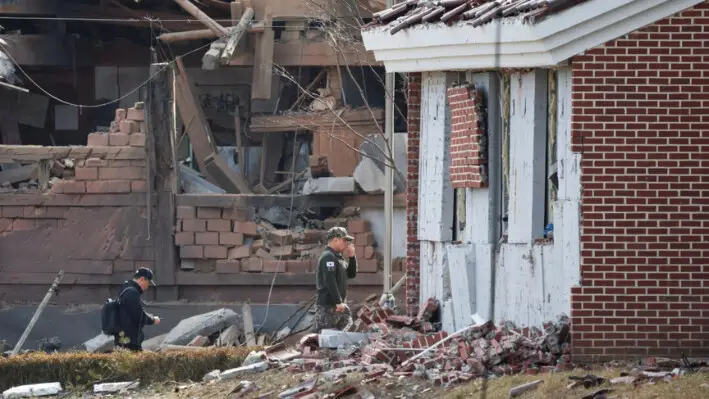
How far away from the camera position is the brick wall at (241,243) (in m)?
20.6

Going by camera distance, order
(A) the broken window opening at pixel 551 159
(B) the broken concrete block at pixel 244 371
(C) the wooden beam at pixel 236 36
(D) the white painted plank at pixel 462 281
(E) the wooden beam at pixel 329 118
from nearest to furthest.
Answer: (A) the broken window opening at pixel 551 159 < (D) the white painted plank at pixel 462 281 < (B) the broken concrete block at pixel 244 371 < (C) the wooden beam at pixel 236 36 < (E) the wooden beam at pixel 329 118

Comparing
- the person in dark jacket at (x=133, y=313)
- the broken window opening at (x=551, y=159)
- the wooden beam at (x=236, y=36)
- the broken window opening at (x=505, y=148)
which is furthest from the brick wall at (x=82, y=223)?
the broken window opening at (x=551, y=159)

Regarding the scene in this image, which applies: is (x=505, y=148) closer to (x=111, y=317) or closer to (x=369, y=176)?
(x=111, y=317)

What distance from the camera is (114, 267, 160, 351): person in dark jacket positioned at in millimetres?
16250

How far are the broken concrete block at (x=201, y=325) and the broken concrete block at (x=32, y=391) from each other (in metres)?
4.12

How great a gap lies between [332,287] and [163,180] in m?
6.24

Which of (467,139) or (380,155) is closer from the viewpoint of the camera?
(467,139)

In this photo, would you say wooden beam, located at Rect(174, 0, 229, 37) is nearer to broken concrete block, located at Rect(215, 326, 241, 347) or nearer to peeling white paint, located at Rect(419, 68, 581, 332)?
broken concrete block, located at Rect(215, 326, 241, 347)

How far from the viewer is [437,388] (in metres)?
11.4

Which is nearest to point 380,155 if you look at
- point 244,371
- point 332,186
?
A: point 332,186

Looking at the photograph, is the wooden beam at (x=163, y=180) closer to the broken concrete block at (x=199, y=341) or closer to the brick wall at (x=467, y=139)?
the broken concrete block at (x=199, y=341)

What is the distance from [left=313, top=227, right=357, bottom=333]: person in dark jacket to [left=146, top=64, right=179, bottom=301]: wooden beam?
566 centimetres

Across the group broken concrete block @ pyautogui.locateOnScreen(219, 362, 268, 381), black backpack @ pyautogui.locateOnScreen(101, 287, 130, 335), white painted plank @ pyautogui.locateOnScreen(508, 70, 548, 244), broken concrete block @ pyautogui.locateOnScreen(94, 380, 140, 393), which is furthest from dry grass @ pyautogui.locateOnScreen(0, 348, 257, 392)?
white painted plank @ pyautogui.locateOnScreen(508, 70, 548, 244)

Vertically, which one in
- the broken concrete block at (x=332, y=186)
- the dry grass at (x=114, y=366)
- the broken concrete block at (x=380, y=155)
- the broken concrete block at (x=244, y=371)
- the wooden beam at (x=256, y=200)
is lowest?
the dry grass at (x=114, y=366)
